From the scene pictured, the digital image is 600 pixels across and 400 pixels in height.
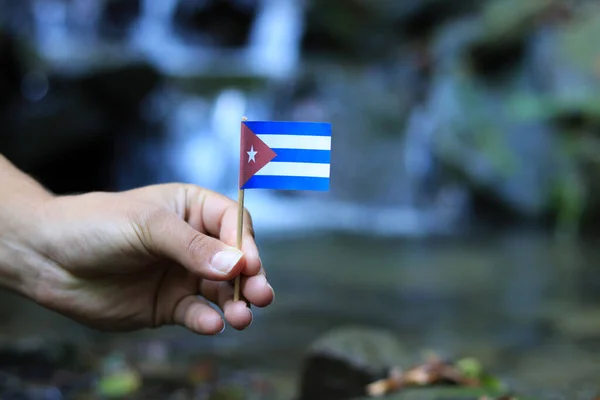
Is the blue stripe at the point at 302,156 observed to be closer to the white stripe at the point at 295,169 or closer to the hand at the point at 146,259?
the white stripe at the point at 295,169

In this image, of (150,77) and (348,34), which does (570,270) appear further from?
(348,34)

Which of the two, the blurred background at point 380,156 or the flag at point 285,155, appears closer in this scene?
the flag at point 285,155

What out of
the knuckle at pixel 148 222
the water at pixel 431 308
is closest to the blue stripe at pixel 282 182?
the knuckle at pixel 148 222

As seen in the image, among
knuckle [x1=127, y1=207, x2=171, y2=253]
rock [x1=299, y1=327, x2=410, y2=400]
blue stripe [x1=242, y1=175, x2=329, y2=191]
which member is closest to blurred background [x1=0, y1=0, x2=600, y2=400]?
rock [x1=299, y1=327, x2=410, y2=400]

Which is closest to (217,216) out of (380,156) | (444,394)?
(444,394)

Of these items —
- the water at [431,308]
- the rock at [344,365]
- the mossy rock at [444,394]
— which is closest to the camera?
the mossy rock at [444,394]

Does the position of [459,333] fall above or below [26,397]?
above

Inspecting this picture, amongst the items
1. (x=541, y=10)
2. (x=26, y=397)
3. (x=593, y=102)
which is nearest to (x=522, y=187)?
(x=593, y=102)

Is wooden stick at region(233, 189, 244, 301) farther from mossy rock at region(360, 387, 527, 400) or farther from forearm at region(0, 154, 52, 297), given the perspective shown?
mossy rock at region(360, 387, 527, 400)
